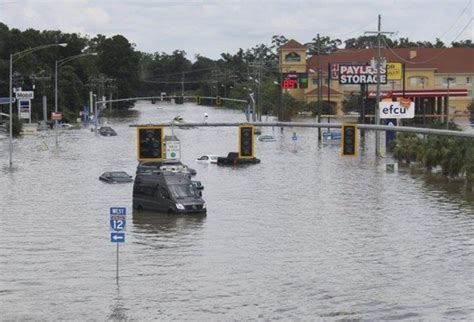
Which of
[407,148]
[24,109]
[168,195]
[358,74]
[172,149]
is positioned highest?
[358,74]

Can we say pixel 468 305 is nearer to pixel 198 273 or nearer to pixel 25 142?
pixel 198 273

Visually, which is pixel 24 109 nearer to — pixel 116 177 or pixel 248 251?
pixel 116 177

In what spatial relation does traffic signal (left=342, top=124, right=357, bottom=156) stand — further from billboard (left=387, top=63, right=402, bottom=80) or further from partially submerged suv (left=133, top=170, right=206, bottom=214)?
billboard (left=387, top=63, right=402, bottom=80)

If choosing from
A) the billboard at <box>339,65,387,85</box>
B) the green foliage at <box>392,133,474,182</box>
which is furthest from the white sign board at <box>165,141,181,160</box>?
the billboard at <box>339,65,387,85</box>

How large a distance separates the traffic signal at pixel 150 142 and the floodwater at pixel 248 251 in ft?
12.8

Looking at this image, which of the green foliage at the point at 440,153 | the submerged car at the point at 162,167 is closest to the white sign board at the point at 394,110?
the green foliage at the point at 440,153

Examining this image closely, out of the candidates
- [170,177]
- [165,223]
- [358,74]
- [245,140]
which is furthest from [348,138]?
[358,74]

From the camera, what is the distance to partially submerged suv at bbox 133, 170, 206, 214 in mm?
50938

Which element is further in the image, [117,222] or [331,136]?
[331,136]

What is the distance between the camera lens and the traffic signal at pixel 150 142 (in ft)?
135

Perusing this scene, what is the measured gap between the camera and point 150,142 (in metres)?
41.2

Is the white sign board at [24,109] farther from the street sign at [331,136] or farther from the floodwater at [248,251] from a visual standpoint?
the floodwater at [248,251]

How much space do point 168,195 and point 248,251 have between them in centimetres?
1313

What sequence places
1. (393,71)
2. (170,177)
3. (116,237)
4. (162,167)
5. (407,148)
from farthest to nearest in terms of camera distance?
(393,71), (407,148), (162,167), (170,177), (116,237)
